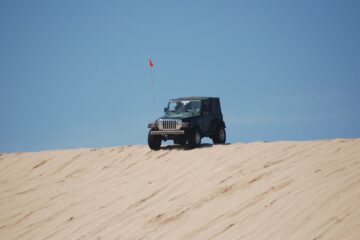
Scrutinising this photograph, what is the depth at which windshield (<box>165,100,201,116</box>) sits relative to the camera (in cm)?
1639

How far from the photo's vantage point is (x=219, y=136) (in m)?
17.2

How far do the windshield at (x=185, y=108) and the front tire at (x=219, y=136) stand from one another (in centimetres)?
120

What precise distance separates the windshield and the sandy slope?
1319 mm

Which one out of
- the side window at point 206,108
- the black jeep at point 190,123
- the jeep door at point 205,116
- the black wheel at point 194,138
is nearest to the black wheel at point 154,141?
the black jeep at point 190,123

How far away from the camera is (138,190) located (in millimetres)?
12391

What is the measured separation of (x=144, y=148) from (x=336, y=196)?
8.97m

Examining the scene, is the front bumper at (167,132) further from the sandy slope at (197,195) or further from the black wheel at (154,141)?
the sandy slope at (197,195)

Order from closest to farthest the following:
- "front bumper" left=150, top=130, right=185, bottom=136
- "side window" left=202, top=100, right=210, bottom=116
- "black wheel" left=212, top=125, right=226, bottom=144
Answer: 1. "front bumper" left=150, top=130, right=185, bottom=136
2. "side window" left=202, top=100, right=210, bottom=116
3. "black wheel" left=212, top=125, right=226, bottom=144

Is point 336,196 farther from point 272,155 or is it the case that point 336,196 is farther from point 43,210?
point 43,210

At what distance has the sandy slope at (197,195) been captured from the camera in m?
8.44

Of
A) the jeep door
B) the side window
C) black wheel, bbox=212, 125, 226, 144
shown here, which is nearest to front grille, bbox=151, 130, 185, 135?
the jeep door

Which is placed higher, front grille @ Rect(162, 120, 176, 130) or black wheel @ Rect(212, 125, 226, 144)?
front grille @ Rect(162, 120, 176, 130)

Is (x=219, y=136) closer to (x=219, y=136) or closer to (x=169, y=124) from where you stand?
(x=219, y=136)

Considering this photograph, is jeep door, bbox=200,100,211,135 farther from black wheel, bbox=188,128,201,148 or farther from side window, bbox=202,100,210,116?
black wheel, bbox=188,128,201,148
